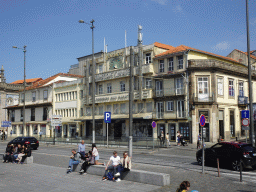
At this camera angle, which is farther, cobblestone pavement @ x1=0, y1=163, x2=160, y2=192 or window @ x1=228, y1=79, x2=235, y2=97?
window @ x1=228, y1=79, x2=235, y2=97

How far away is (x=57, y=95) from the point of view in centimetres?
5900

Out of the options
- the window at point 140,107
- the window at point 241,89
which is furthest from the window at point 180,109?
the window at point 241,89

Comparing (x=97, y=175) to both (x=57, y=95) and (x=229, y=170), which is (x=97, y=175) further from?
(x=57, y=95)

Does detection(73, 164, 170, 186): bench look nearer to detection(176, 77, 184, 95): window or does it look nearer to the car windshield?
the car windshield

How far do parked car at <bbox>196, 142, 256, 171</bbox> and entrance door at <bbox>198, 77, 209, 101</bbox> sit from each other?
2072cm

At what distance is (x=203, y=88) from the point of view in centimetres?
3806

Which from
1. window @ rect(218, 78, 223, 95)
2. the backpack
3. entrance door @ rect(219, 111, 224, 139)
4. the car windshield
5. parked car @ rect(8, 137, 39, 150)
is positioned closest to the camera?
the backpack

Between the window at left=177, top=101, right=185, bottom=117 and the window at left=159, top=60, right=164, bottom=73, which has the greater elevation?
the window at left=159, top=60, right=164, bottom=73

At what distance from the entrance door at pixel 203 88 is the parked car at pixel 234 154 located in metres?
20.7

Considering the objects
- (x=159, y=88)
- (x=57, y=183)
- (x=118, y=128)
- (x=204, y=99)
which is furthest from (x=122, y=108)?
(x=57, y=183)

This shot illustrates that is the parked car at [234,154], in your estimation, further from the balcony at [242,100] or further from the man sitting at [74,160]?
the balcony at [242,100]

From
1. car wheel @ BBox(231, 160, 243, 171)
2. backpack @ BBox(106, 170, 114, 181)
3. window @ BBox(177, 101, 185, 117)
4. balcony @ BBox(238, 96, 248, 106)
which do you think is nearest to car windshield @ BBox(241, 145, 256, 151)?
car wheel @ BBox(231, 160, 243, 171)

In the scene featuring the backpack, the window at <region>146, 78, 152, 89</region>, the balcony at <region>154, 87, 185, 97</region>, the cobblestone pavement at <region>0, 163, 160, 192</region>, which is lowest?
the cobblestone pavement at <region>0, 163, 160, 192</region>

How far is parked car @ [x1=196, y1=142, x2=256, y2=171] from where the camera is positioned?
15.6m
